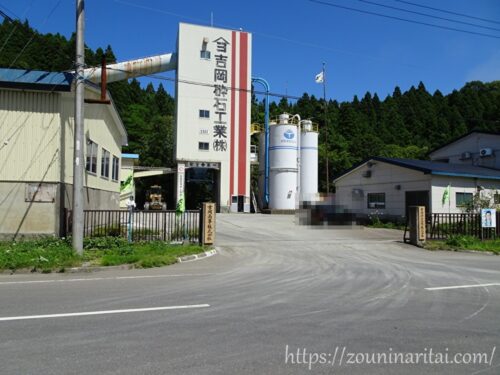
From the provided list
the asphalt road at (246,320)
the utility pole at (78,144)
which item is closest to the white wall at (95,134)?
the utility pole at (78,144)

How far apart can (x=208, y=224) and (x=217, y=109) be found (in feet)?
106

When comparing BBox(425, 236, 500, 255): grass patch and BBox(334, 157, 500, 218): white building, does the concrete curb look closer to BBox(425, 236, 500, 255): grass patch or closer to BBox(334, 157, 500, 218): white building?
BBox(425, 236, 500, 255): grass patch

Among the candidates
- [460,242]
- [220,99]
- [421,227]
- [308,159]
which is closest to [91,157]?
[421,227]

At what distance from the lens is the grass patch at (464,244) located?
19.3 metres

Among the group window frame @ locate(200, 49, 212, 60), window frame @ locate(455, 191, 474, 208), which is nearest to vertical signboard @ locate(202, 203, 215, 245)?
window frame @ locate(455, 191, 474, 208)

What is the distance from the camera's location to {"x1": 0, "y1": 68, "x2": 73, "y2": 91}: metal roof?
1636 cm

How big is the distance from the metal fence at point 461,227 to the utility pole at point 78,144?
1608 centimetres

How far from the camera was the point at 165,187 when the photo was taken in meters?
60.3

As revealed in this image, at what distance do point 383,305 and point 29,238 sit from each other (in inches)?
520

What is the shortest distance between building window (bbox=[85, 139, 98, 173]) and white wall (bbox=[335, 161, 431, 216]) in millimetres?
18120

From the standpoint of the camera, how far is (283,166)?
48.8m

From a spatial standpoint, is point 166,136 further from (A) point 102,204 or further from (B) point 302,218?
(A) point 102,204

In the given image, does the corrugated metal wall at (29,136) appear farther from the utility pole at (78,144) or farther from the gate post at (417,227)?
the gate post at (417,227)

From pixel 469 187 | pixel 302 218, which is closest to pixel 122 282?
pixel 302 218
